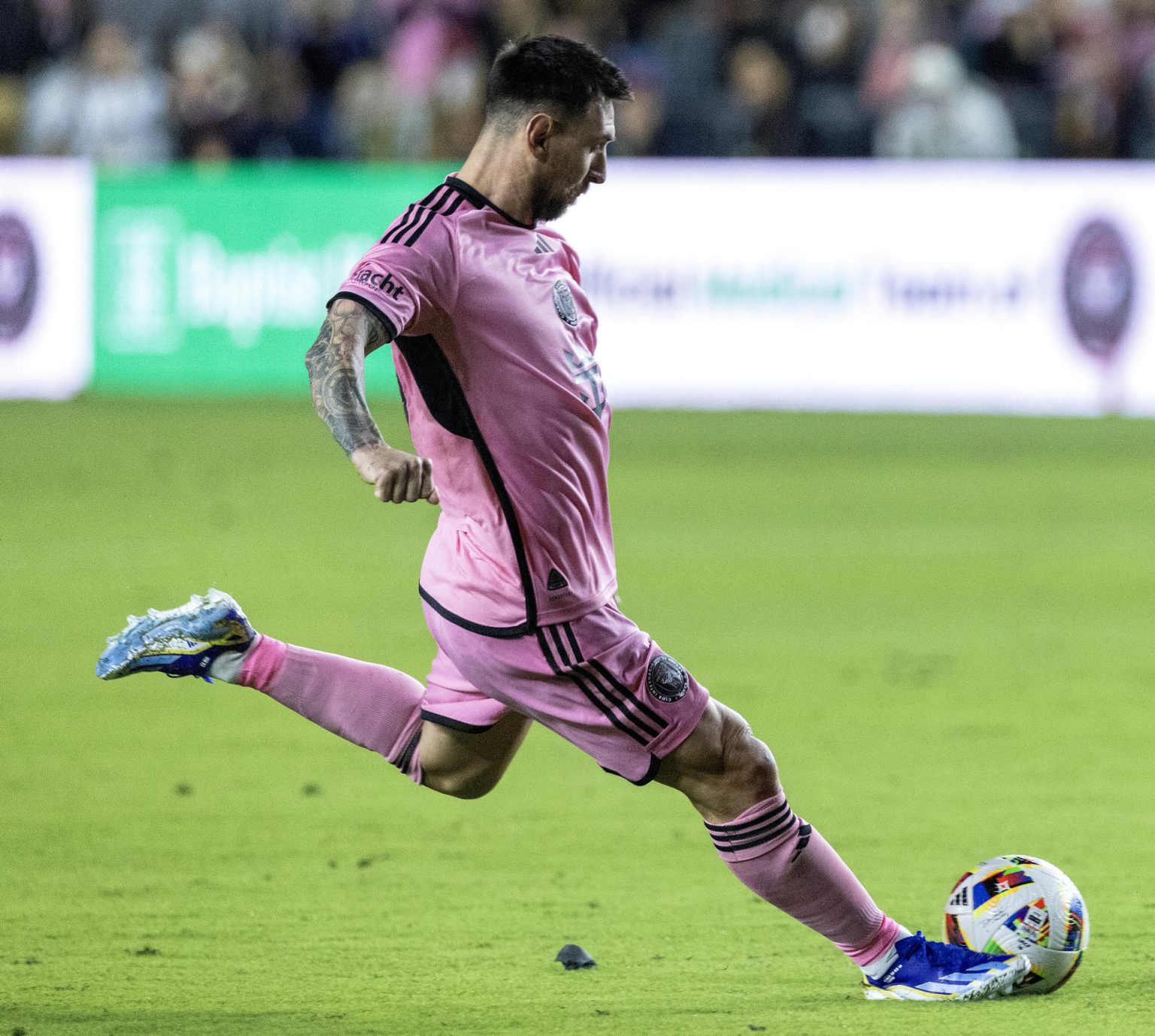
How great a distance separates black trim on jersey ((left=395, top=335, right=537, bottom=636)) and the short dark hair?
490mm

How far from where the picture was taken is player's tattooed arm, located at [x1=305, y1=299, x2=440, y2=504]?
3.81 m

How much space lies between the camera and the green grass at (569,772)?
4.48 m

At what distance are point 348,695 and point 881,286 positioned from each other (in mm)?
11663

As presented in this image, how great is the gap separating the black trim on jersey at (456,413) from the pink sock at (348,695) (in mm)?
621

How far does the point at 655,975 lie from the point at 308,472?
9.01 m

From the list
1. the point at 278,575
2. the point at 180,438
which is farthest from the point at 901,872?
the point at 180,438

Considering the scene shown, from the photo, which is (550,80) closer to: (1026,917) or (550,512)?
(550,512)

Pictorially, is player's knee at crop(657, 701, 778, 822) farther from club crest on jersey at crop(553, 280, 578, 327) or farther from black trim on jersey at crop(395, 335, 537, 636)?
club crest on jersey at crop(553, 280, 578, 327)

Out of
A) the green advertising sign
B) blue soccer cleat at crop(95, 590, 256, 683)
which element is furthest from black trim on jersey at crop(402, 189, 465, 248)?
the green advertising sign

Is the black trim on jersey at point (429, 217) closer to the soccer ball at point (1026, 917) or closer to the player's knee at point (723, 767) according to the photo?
the player's knee at point (723, 767)

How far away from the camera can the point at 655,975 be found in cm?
458

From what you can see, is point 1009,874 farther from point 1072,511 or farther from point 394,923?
point 1072,511

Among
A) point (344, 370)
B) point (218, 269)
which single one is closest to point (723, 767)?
point (344, 370)

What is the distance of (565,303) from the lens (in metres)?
4.31
